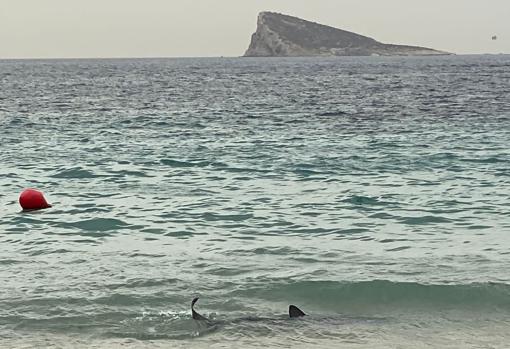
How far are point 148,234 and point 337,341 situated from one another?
6688 millimetres

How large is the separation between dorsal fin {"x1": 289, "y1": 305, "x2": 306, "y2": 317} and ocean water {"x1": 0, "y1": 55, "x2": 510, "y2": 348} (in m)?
0.11

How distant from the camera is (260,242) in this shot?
1577 cm

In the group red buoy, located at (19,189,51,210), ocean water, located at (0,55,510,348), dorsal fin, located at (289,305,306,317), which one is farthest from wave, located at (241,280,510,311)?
red buoy, located at (19,189,51,210)

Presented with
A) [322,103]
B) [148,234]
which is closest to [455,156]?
[148,234]

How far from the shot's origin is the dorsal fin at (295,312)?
11455 mm

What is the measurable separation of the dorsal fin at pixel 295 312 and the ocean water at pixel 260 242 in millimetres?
114

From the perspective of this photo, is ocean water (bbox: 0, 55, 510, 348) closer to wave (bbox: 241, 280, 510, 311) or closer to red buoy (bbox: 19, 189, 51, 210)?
wave (bbox: 241, 280, 510, 311)

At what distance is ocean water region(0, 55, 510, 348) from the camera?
1142cm

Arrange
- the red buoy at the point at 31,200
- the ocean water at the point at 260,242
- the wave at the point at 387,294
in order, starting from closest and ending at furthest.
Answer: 1. the ocean water at the point at 260,242
2. the wave at the point at 387,294
3. the red buoy at the point at 31,200

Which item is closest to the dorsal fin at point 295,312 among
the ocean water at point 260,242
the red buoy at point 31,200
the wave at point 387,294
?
the ocean water at point 260,242

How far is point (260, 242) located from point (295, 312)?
4.23m

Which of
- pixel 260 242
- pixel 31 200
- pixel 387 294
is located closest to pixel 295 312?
pixel 387 294

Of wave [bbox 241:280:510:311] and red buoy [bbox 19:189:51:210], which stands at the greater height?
wave [bbox 241:280:510:311]

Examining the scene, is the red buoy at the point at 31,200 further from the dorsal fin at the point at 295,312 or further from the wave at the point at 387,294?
the dorsal fin at the point at 295,312
